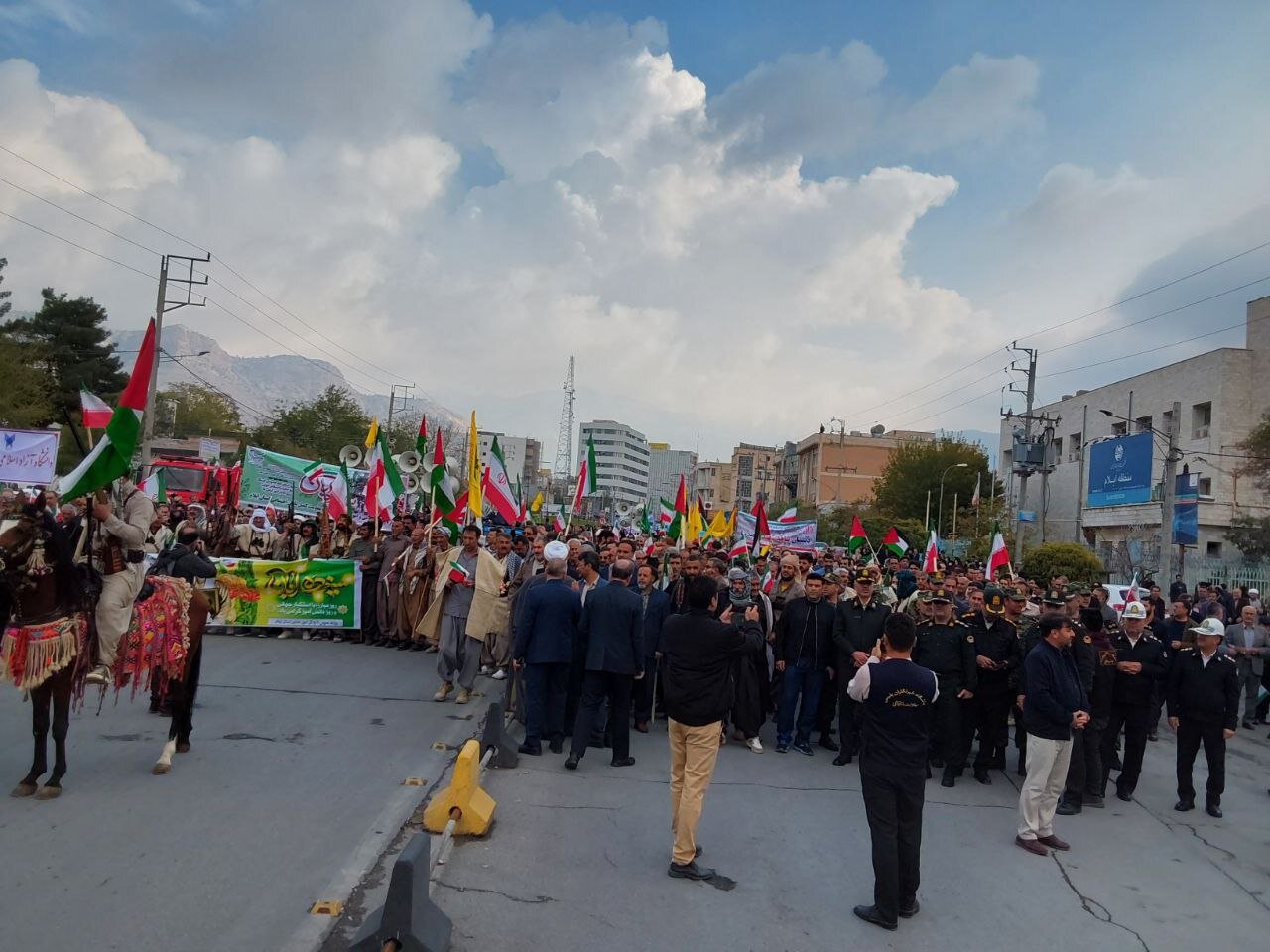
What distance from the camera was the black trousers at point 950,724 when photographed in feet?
28.3

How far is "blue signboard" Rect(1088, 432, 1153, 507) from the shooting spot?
3366 cm

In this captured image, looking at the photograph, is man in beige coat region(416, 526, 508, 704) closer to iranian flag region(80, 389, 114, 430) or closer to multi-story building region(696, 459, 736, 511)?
iranian flag region(80, 389, 114, 430)

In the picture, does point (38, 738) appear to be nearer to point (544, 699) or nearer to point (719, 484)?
point (544, 699)

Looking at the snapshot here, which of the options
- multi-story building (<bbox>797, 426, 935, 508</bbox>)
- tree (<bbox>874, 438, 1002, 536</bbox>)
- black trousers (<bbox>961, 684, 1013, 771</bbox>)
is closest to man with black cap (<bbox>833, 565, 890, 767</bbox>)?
black trousers (<bbox>961, 684, 1013, 771</bbox>)

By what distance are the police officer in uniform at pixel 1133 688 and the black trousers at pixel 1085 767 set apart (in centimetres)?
19

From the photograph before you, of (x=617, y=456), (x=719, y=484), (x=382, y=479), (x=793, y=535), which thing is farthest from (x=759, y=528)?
(x=617, y=456)

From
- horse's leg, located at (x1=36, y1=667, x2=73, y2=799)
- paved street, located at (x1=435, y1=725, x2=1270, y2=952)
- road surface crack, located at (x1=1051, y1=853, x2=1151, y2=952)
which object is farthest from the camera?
horse's leg, located at (x1=36, y1=667, x2=73, y2=799)

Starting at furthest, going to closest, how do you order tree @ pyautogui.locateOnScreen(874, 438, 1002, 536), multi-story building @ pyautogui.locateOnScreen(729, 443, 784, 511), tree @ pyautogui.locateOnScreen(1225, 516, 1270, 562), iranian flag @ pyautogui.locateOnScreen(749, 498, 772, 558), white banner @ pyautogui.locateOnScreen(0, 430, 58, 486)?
multi-story building @ pyautogui.locateOnScreen(729, 443, 784, 511), tree @ pyautogui.locateOnScreen(874, 438, 1002, 536), tree @ pyautogui.locateOnScreen(1225, 516, 1270, 562), iranian flag @ pyautogui.locateOnScreen(749, 498, 772, 558), white banner @ pyautogui.locateOnScreen(0, 430, 58, 486)

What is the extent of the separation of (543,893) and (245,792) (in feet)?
8.77

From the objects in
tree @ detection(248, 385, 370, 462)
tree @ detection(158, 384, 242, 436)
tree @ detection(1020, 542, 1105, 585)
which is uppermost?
tree @ detection(158, 384, 242, 436)

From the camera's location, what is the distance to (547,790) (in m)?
7.48

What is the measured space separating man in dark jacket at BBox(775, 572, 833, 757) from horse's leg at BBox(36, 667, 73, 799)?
20.4 feet

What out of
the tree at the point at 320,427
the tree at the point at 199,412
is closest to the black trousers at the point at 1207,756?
the tree at the point at 320,427

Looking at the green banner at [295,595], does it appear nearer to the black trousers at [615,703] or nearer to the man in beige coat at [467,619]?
the man in beige coat at [467,619]
